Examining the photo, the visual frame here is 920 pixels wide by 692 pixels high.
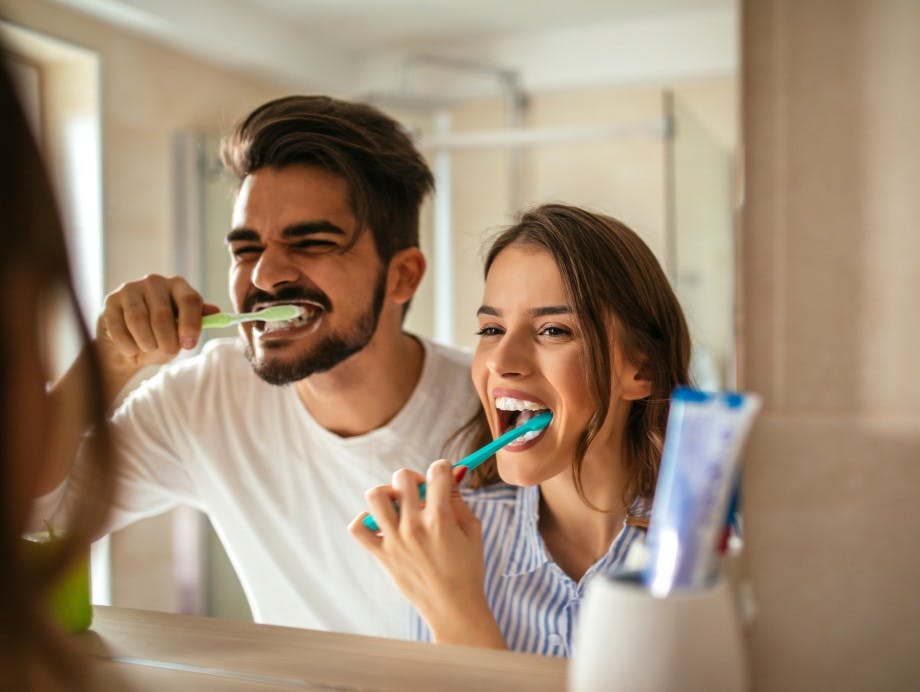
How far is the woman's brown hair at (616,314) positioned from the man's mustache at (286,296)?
164mm

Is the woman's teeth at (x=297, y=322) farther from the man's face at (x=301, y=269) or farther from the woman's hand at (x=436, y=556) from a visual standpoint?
the woman's hand at (x=436, y=556)

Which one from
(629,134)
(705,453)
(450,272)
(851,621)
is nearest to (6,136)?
(705,453)

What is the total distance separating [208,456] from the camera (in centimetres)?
80

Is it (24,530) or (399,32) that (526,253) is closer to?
(24,530)

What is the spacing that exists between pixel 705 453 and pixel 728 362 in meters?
0.15

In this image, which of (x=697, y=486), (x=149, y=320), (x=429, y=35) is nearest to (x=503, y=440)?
(x=697, y=486)

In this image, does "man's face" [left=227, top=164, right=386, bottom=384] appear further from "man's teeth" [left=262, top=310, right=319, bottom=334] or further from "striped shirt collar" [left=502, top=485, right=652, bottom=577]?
"striped shirt collar" [left=502, top=485, right=652, bottom=577]

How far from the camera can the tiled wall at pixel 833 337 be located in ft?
1.38

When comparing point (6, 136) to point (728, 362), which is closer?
point (6, 136)

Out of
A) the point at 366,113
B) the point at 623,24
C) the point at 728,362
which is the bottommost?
the point at 728,362

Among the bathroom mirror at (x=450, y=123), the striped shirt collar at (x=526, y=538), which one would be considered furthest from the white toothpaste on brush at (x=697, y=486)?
the striped shirt collar at (x=526, y=538)

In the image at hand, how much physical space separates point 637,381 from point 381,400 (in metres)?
0.27

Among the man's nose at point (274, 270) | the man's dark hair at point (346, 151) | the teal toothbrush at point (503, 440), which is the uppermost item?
the man's dark hair at point (346, 151)

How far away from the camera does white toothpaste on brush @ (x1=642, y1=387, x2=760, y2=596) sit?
36cm
